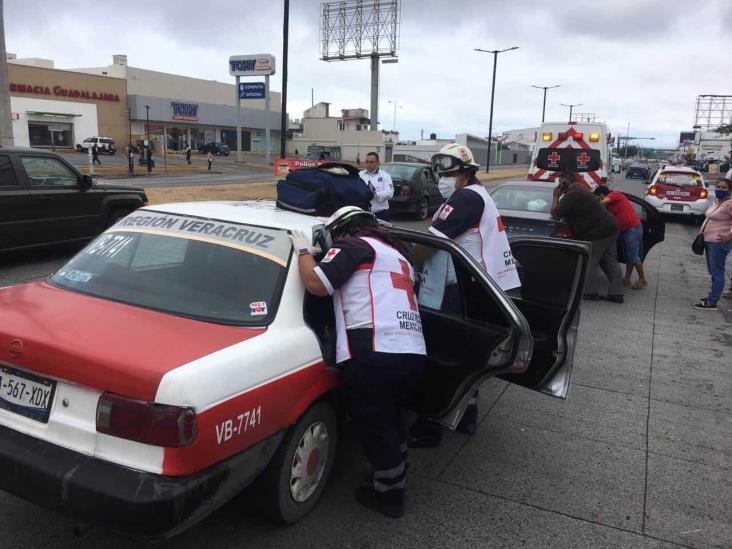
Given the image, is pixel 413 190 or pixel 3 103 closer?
pixel 3 103

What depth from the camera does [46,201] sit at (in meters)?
8.60

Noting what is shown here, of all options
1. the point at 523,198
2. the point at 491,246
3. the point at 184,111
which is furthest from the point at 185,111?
the point at 491,246

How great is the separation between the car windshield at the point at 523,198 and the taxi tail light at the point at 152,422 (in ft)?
23.3

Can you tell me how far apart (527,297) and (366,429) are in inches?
76.1

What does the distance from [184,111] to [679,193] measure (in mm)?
58982

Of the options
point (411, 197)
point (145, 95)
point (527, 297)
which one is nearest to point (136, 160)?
point (145, 95)

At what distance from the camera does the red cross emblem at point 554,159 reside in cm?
1361

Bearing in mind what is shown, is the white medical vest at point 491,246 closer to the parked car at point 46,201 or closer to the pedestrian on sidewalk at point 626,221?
the pedestrian on sidewalk at point 626,221

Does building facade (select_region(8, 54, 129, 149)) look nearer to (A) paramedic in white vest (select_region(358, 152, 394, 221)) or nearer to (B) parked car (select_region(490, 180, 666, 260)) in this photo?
(A) paramedic in white vest (select_region(358, 152, 394, 221))

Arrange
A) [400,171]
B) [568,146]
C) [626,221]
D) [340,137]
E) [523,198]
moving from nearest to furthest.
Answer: [626,221] < [523,198] < [568,146] < [400,171] < [340,137]

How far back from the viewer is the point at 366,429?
2.95 metres

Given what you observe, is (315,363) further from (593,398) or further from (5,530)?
(593,398)

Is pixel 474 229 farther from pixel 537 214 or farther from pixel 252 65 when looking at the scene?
pixel 252 65

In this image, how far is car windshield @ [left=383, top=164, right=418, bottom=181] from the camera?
1603 cm
